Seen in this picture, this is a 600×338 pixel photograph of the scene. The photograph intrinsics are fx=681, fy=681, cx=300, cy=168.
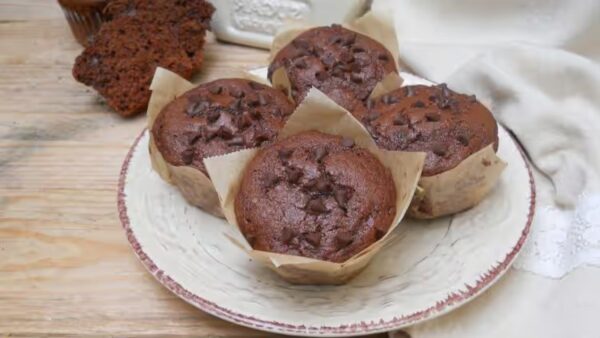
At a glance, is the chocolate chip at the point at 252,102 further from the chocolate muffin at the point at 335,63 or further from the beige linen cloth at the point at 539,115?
the beige linen cloth at the point at 539,115

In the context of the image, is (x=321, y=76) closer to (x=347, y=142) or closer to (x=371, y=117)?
(x=371, y=117)

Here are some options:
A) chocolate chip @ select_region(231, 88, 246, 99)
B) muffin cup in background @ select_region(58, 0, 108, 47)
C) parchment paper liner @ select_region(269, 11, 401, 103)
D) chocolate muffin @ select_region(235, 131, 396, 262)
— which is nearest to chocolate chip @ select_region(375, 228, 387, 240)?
chocolate muffin @ select_region(235, 131, 396, 262)

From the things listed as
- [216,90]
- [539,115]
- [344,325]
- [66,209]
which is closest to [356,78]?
[216,90]

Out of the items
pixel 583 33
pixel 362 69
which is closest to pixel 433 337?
pixel 362 69

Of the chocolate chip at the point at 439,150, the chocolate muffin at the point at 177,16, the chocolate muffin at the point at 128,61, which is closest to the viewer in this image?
the chocolate chip at the point at 439,150

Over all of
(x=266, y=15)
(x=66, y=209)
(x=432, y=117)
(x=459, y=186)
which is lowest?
(x=66, y=209)

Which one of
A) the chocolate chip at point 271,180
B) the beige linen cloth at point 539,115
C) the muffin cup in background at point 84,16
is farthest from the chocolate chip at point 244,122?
the muffin cup in background at point 84,16
